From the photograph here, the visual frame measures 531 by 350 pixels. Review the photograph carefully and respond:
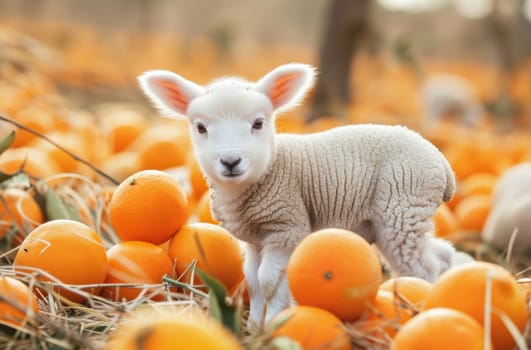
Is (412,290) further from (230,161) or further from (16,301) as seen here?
(16,301)

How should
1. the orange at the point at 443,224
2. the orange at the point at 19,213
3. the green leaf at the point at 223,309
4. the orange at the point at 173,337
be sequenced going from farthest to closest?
the orange at the point at 443,224 → the orange at the point at 19,213 → the green leaf at the point at 223,309 → the orange at the point at 173,337

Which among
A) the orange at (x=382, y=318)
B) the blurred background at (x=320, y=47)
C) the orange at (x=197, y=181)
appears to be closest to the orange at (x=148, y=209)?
the orange at (x=382, y=318)

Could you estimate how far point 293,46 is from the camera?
15633 mm

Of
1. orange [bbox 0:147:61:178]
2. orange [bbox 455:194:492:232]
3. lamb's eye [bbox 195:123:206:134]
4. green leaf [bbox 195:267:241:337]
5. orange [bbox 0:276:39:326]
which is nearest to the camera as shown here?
green leaf [bbox 195:267:241:337]

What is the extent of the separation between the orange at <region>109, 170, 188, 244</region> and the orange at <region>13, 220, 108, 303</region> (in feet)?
0.40

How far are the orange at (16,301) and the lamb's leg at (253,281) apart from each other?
509 mm

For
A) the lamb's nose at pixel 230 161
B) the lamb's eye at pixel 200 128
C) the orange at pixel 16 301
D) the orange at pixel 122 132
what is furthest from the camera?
the orange at pixel 122 132

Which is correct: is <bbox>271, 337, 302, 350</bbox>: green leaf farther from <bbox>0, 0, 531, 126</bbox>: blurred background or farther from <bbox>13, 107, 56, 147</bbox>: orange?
<bbox>0, 0, 531, 126</bbox>: blurred background

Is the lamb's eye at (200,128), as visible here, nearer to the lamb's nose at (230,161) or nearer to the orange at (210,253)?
the lamb's nose at (230,161)

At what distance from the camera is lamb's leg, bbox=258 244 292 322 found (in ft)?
5.35

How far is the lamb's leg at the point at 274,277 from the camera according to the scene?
163cm

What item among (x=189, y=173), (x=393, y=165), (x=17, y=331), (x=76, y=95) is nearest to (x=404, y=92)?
(x=76, y=95)

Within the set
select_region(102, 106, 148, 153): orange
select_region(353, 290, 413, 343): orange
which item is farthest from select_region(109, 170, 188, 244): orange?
select_region(102, 106, 148, 153): orange

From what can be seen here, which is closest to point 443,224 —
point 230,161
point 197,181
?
point 197,181
